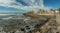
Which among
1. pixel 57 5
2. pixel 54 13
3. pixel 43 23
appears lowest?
pixel 43 23

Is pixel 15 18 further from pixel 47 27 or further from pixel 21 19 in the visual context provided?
pixel 47 27

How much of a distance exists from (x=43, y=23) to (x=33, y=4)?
397 mm

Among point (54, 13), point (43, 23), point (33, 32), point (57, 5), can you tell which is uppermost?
point (57, 5)

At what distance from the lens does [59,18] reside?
2.21 metres

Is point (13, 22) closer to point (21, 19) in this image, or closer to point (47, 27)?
point (21, 19)

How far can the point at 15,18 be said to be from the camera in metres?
2.21

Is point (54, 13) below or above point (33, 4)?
below

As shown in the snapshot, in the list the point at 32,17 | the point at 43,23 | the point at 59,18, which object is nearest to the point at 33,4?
the point at 32,17

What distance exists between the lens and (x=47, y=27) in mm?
2201

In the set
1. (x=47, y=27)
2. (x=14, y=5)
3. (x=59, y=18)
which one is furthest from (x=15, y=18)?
(x=59, y=18)

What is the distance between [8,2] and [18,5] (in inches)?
7.5

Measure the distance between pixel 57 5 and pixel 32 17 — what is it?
1.68ft

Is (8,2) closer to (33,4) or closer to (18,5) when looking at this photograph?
(18,5)

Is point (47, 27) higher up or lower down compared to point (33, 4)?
lower down
